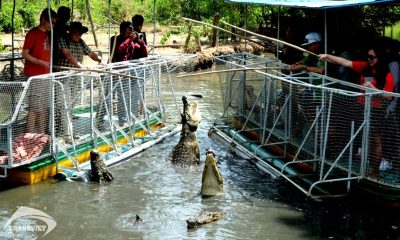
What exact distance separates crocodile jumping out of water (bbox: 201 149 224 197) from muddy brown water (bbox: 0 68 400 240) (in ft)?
0.49

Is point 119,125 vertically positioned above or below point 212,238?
above

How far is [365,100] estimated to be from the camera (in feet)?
26.3

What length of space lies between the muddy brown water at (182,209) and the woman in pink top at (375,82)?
0.87m

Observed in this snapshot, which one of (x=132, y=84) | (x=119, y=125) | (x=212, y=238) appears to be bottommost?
(x=212, y=238)

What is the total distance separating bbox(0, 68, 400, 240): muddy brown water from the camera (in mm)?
7957

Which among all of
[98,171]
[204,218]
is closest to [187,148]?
[98,171]

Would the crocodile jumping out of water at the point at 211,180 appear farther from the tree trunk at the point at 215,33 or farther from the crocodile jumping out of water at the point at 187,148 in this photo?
the tree trunk at the point at 215,33

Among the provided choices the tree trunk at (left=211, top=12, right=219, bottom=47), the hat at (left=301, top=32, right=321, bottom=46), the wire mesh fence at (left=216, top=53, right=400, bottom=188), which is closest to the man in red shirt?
the wire mesh fence at (left=216, top=53, right=400, bottom=188)

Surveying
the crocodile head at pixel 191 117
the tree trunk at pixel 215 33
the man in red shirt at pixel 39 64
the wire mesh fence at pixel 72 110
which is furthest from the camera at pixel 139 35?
the tree trunk at pixel 215 33

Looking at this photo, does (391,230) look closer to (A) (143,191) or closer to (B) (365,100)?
(B) (365,100)

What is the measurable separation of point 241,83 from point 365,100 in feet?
15.9

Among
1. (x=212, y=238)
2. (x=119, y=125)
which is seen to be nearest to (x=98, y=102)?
(x=119, y=125)

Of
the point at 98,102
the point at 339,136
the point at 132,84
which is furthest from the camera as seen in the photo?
the point at 132,84

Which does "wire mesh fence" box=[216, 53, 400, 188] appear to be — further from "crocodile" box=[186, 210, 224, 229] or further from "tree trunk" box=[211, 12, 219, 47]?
"tree trunk" box=[211, 12, 219, 47]
